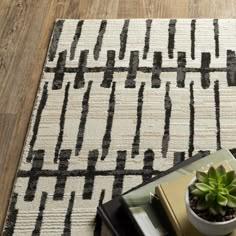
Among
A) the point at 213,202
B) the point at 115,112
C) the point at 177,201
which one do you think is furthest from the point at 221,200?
the point at 115,112

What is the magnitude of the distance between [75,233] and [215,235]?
477 millimetres

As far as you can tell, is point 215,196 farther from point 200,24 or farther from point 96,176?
point 200,24

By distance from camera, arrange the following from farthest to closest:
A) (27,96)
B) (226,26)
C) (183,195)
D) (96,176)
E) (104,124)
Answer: (226,26)
(27,96)
(104,124)
(96,176)
(183,195)

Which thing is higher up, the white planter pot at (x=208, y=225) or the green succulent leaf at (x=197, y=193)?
the green succulent leaf at (x=197, y=193)

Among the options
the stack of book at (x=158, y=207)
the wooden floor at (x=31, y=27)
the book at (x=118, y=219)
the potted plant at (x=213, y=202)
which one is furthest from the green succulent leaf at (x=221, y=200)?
the wooden floor at (x=31, y=27)

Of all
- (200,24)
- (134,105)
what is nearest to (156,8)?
(200,24)

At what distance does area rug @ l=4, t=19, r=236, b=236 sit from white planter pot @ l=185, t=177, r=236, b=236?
1.44ft

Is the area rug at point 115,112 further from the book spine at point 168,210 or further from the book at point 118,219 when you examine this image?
the book spine at point 168,210

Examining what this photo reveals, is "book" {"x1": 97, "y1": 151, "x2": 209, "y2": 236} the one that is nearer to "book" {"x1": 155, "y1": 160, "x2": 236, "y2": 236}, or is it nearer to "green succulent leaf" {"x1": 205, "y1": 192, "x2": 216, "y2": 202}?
"book" {"x1": 155, "y1": 160, "x2": 236, "y2": 236}

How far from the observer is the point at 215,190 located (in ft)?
3.41

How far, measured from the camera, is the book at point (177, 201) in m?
1.12

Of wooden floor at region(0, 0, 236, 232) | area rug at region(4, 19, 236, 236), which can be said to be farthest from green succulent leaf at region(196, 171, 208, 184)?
wooden floor at region(0, 0, 236, 232)

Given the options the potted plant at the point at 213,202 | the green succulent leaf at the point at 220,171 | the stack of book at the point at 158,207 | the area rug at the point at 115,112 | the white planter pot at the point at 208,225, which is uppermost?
the green succulent leaf at the point at 220,171

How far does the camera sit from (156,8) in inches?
82.5
